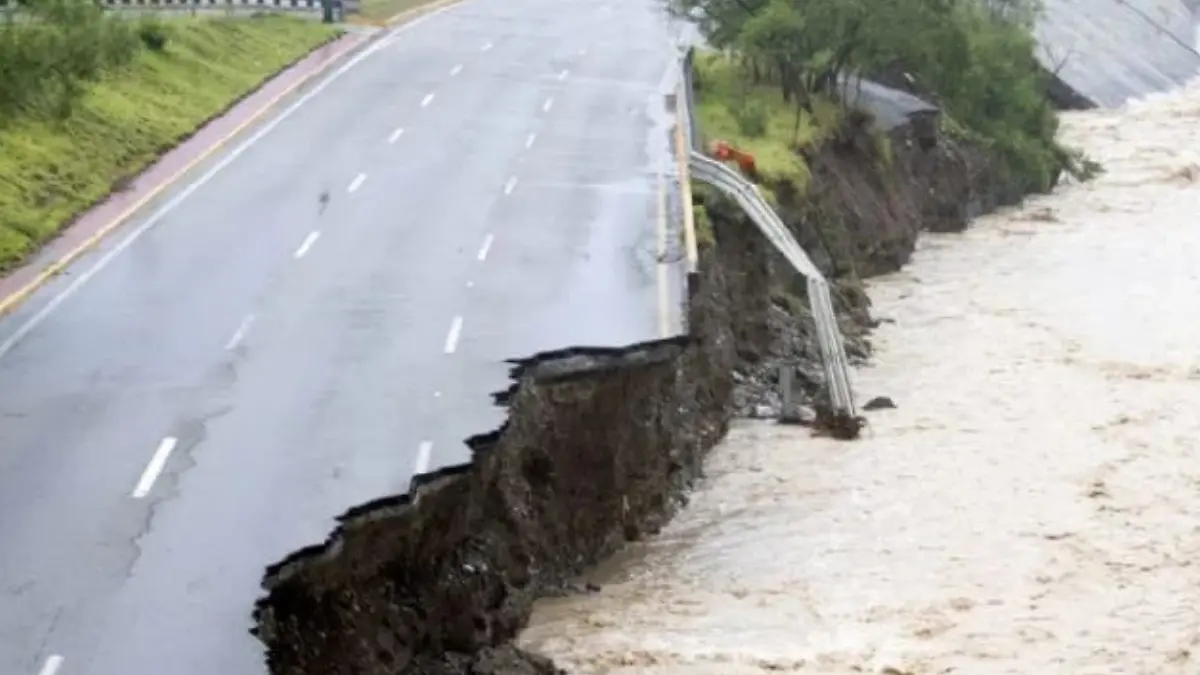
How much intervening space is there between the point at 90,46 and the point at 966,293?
70.0ft

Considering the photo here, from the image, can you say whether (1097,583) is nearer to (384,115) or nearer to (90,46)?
(90,46)

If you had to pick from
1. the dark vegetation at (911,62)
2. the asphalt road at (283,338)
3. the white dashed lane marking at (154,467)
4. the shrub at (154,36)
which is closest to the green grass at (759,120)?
the dark vegetation at (911,62)

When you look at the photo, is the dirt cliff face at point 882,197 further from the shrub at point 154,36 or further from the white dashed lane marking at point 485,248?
the shrub at point 154,36

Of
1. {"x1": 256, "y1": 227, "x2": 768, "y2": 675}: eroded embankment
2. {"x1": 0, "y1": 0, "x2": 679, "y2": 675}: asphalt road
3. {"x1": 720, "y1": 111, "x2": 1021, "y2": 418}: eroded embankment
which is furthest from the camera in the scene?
{"x1": 720, "y1": 111, "x2": 1021, "y2": 418}: eroded embankment

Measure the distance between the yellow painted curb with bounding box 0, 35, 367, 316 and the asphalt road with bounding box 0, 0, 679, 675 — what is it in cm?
28

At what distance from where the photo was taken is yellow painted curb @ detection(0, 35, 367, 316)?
80.9ft

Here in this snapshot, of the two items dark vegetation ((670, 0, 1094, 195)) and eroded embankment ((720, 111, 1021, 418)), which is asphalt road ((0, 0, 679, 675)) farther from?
dark vegetation ((670, 0, 1094, 195))

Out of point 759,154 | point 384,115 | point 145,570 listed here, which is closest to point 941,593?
point 145,570

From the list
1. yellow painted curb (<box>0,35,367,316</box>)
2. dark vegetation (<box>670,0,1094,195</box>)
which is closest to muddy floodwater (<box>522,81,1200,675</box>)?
dark vegetation (<box>670,0,1094,195</box>)

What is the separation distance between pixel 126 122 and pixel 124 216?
5.14m

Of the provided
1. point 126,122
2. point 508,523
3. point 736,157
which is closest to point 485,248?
point 508,523

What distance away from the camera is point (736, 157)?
111 feet

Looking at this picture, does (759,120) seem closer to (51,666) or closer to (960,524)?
(960,524)

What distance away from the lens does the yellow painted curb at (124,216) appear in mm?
24656
